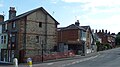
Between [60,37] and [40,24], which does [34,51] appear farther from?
[60,37]

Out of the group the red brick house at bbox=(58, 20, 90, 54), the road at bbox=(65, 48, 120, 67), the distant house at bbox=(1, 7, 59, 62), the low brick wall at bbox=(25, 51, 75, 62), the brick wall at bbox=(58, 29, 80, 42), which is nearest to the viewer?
the road at bbox=(65, 48, 120, 67)

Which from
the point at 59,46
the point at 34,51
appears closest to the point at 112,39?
the point at 59,46

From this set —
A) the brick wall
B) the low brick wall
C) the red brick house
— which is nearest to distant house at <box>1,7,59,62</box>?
the low brick wall

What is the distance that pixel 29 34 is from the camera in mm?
54188

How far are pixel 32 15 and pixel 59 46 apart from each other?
10495 millimetres

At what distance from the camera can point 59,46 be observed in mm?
61562

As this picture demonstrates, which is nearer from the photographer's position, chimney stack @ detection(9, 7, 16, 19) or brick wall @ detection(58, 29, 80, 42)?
chimney stack @ detection(9, 7, 16, 19)

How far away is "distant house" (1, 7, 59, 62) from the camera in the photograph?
5306 cm

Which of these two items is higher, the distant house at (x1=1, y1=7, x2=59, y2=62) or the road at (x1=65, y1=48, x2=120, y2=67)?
the distant house at (x1=1, y1=7, x2=59, y2=62)

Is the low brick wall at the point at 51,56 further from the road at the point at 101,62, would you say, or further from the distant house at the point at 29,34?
the road at the point at 101,62

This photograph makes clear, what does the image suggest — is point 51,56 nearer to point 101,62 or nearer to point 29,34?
point 29,34

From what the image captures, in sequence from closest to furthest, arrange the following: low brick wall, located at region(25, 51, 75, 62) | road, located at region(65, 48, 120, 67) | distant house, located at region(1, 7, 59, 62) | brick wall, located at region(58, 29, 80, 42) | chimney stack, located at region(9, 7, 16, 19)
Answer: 1. road, located at region(65, 48, 120, 67)
2. low brick wall, located at region(25, 51, 75, 62)
3. distant house, located at region(1, 7, 59, 62)
4. chimney stack, located at region(9, 7, 16, 19)
5. brick wall, located at region(58, 29, 80, 42)

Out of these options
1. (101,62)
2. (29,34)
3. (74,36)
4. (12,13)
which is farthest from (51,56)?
(74,36)

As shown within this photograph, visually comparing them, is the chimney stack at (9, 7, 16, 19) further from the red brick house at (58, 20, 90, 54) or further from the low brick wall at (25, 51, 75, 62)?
the red brick house at (58, 20, 90, 54)
